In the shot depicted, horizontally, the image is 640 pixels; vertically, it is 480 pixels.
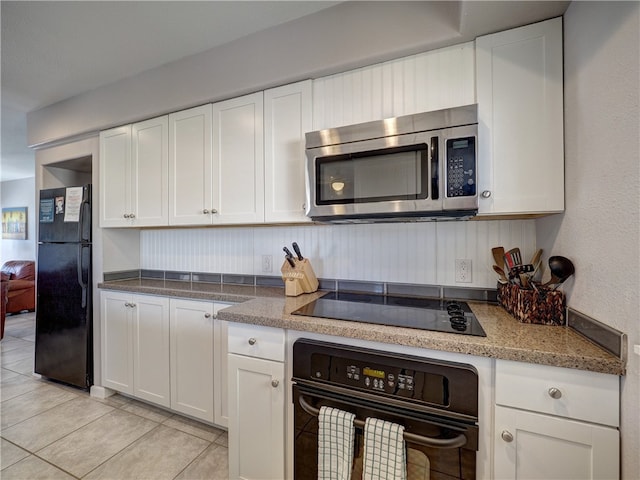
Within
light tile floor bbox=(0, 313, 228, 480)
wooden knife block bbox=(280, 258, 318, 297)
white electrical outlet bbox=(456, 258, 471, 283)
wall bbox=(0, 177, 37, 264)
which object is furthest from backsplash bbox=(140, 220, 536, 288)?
wall bbox=(0, 177, 37, 264)

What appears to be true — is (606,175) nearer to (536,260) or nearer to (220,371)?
(536,260)

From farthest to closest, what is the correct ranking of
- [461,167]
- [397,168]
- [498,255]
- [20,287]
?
[20,287]
[498,255]
[397,168]
[461,167]

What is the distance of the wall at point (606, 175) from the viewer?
2.44 ft

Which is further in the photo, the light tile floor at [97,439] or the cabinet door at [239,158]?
the cabinet door at [239,158]

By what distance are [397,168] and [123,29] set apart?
173cm

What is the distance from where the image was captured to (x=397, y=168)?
128 cm

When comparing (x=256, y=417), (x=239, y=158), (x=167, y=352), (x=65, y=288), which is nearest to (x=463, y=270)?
(x=256, y=417)

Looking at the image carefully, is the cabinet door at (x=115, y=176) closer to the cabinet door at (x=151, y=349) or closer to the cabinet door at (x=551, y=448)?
the cabinet door at (x=151, y=349)

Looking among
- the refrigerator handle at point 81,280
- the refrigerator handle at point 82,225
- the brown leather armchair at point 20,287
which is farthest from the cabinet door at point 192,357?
the brown leather armchair at point 20,287

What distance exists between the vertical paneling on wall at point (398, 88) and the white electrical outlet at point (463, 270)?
776mm

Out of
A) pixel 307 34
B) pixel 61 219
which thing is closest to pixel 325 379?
pixel 307 34

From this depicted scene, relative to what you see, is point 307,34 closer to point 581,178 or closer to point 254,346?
point 581,178

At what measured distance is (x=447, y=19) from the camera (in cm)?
121

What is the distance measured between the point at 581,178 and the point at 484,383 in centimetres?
79
